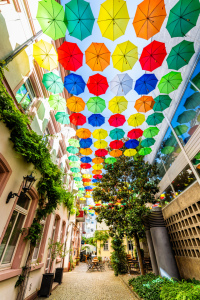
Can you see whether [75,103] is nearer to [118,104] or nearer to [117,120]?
[118,104]

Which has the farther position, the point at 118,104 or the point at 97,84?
the point at 118,104

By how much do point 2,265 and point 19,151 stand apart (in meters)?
3.30

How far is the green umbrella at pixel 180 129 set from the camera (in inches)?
257

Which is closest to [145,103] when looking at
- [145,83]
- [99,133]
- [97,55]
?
[145,83]

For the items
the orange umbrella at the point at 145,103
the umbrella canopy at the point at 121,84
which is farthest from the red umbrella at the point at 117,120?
the umbrella canopy at the point at 121,84

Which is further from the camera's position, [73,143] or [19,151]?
[73,143]

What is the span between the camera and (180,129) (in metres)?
7.02

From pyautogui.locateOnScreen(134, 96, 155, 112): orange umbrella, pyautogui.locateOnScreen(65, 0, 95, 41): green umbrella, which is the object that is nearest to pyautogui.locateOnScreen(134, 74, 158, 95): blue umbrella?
pyautogui.locateOnScreen(134, 96, 155, 112): orange umbrella

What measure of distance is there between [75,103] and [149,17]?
4.01 meters

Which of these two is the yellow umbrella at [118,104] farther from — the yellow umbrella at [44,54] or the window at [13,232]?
the window at [13,232]

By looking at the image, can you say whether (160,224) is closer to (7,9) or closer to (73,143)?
(73,143)

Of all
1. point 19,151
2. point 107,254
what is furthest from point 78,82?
point 107,254

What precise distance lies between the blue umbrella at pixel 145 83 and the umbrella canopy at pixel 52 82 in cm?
340

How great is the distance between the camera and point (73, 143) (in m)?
9.09
